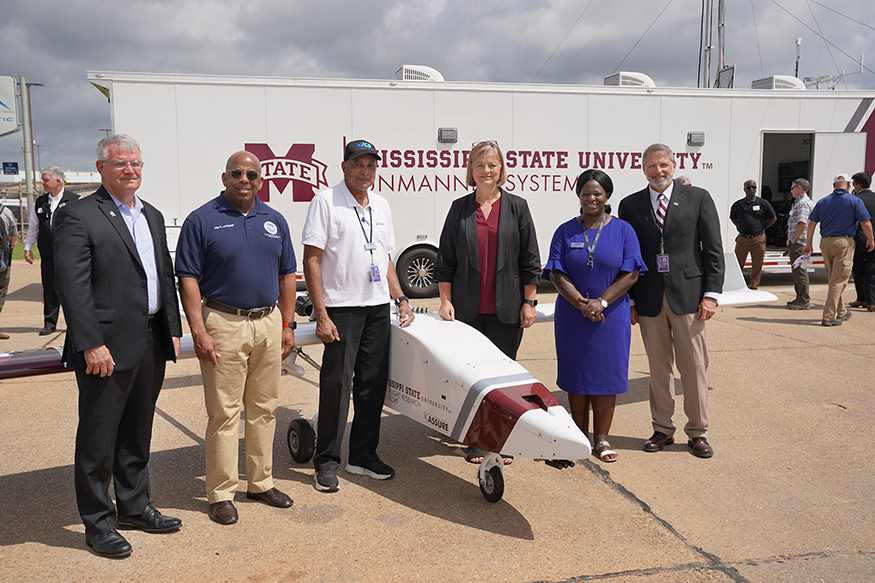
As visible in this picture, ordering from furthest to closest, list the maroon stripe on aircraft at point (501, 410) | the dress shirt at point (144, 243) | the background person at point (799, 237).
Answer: the background person at point (799, 237), the maroon stripe on aircraft at point (501, 410), the dress shirt at point (144, 243)

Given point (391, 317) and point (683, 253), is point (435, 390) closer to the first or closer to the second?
point (391, 317)

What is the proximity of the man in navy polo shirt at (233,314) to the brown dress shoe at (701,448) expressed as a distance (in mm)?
2563

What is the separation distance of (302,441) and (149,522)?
106 cm

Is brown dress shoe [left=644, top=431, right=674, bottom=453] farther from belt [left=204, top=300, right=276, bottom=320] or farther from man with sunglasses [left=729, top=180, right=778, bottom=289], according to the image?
man with sunglasses [left=729, top=180, right=778, bottom=289]

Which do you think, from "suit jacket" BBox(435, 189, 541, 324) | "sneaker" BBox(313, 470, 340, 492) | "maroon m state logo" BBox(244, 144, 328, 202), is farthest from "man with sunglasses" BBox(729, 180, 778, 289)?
"sneaker" BBox(313, 470, 340, 492)

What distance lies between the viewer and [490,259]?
3984mm

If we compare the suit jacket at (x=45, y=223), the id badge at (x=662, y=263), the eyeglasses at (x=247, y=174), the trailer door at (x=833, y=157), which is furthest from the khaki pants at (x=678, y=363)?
the trailer door at (x=833, y=157)

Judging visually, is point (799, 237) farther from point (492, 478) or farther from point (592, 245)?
point (492, 478)

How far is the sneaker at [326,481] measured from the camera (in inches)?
143

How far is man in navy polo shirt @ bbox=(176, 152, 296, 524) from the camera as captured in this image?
126 inches

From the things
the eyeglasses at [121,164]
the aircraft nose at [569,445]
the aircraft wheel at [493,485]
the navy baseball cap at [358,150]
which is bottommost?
the aircraft wheel at [493,485]

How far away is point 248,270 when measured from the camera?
10.6 ft

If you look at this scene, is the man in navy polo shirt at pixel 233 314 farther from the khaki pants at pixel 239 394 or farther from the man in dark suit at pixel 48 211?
the man in dark suit at pixel 48 211

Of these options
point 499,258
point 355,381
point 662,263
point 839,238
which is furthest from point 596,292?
point 839,238
